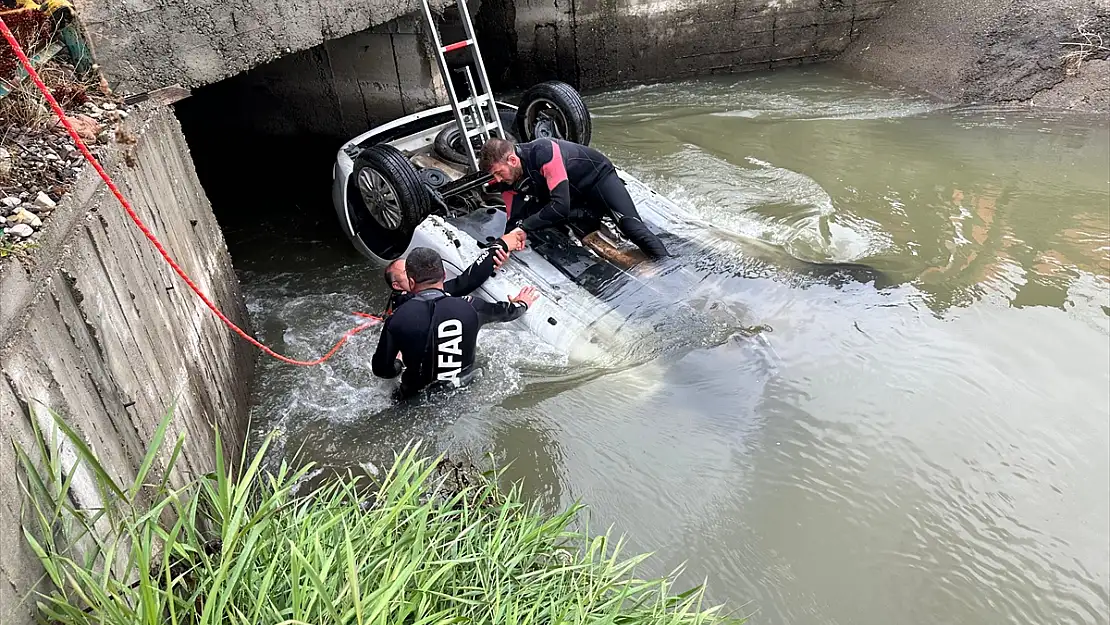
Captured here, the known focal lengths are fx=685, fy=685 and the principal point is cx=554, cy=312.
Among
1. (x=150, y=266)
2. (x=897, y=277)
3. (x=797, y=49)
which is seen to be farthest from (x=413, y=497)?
(x=797, y=49)

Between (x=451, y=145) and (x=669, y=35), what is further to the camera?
(x=669, y=35)

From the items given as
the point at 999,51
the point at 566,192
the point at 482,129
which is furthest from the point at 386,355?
the point at 999,51

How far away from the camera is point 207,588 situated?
219 cm

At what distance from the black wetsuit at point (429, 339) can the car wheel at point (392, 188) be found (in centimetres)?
132

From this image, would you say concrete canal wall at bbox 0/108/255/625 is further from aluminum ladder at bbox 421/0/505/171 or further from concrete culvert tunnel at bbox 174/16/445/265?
concrete culvert tunnel at bbox 174/16/445/265

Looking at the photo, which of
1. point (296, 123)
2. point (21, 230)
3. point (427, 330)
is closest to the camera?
point (21, 230)

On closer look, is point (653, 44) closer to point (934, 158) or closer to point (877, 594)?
point (934, 158)

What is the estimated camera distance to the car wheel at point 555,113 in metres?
6.01

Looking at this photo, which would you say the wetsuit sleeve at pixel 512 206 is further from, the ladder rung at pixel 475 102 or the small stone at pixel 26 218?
the small stone at pixel 26 218

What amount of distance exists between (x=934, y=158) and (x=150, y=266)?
7.49 meters

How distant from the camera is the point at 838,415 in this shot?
157 inches

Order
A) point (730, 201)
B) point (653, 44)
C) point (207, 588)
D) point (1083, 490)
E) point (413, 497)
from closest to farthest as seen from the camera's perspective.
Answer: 1. point (207, 588)
2. point (413, 497)
3. point (1083, 490)
4. point (730, 201)
5. point (653, 44)

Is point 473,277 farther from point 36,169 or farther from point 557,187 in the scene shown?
point 36,169

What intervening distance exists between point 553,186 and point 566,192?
10cm
